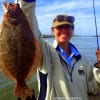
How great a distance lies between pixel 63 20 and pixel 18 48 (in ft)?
2.82

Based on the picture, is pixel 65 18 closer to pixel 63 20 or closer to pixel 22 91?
pixel 63 20

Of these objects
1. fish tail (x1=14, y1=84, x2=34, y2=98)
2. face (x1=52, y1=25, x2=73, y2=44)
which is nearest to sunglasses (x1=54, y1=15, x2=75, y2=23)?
face (x1=52, y1=25, x2=73, y2=44)

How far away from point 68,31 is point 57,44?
0.23m

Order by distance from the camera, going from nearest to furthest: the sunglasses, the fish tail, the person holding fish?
the fish tail → the person holding fish → the sunglasses

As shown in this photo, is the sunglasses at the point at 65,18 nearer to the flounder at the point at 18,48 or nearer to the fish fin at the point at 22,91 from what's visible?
the flounder at the point at 18,48

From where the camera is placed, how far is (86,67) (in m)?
5.48

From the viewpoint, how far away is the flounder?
4.72 metres

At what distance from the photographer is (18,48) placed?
475 centimetres

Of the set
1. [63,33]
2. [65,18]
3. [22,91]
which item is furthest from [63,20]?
[22,91]

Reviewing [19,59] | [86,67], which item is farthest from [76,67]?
[19,59]

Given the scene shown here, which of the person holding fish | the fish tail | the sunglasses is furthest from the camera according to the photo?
the sunglasses

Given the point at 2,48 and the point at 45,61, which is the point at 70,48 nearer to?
the point at 45,61

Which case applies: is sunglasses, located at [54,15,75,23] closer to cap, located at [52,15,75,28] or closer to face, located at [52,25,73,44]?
cap, located at [52,15,75,28]

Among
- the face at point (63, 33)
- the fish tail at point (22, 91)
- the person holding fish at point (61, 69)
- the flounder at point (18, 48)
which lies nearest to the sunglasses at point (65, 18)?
the person holding fish at point (61, 69)
